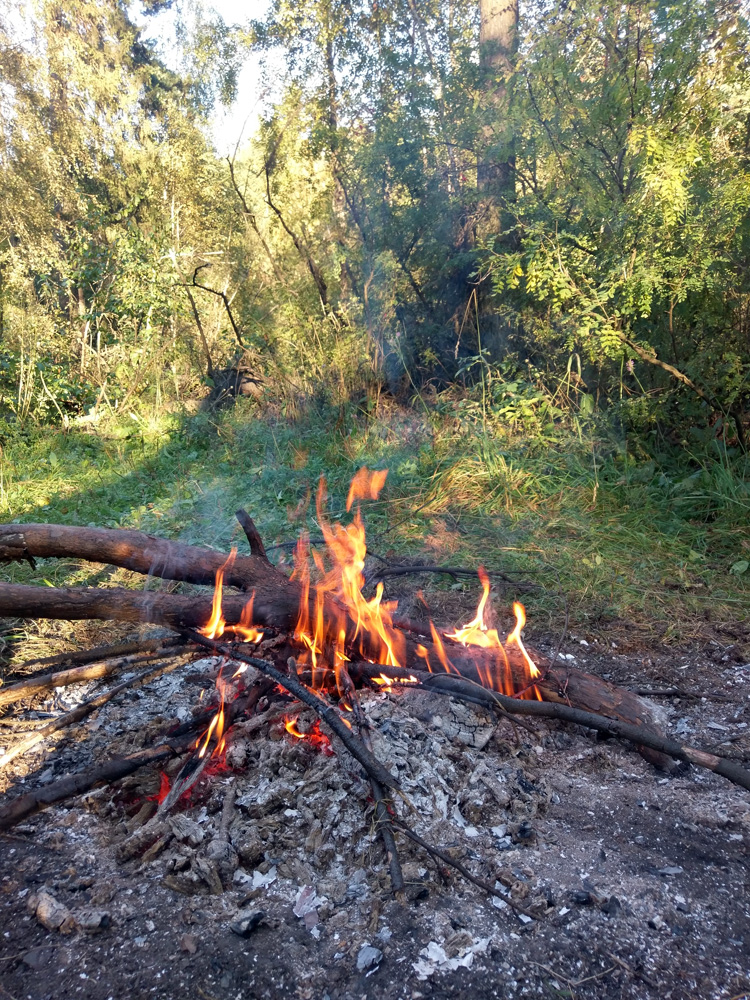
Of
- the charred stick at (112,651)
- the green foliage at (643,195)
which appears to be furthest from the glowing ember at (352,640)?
the green foliage at (643,195)

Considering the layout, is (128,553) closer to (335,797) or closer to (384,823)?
(335,797)

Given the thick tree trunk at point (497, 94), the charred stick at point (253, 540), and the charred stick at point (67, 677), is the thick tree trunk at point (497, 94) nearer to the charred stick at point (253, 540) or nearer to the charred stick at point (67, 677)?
the charred stick at point (253, 540)

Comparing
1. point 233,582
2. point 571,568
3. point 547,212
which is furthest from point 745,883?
point 547,212

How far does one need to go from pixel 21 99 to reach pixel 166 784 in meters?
13.5

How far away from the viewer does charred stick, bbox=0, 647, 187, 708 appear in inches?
115

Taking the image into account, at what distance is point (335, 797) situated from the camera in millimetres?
2279

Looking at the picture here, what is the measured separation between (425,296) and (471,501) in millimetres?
3328

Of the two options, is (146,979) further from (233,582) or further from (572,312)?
(572,312)

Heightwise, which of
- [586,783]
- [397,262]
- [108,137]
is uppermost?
[108,137]

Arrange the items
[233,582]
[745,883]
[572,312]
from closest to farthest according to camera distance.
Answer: [745,883] < [233,582] < [572,312]

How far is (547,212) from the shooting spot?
19.3 feet

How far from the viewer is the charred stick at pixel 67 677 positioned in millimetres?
2926

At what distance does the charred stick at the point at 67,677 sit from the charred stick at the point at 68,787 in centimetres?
67

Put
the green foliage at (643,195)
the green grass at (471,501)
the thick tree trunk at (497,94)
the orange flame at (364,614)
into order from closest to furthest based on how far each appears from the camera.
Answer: the orange flame at (364,614), the green grass at (471,501), the green foliage at (643,195), the thick tree trunk at (497,94)
